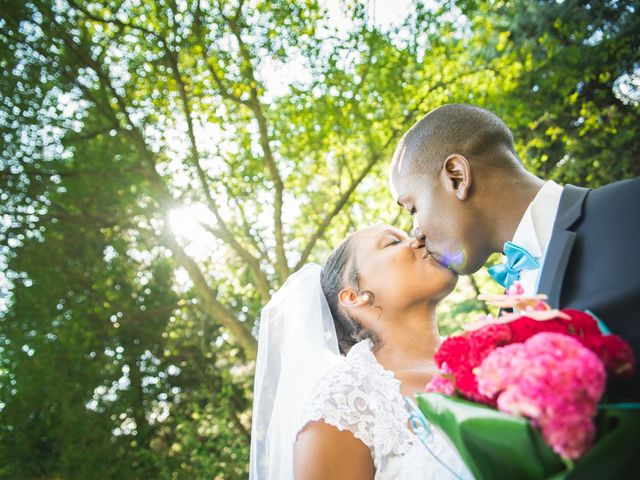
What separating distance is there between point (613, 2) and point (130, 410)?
13138 mm

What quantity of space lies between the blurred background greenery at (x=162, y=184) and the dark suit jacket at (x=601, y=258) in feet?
17.4

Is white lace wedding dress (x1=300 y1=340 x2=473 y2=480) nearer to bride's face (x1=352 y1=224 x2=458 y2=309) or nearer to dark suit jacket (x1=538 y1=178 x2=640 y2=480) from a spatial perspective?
bride's face (x1=352 y1=224 x2=458 y2=309)

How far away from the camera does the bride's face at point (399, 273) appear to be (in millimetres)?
2955

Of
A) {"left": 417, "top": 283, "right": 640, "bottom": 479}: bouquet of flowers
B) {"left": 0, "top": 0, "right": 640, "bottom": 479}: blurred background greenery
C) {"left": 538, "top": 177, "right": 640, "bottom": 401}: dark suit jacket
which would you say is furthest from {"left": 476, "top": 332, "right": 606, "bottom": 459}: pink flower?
{"left": 0, "top": 0, "right": 640, "bottom": 479}: blurred background greenery

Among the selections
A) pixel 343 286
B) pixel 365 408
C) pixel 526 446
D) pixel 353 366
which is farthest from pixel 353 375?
pixel 526 446

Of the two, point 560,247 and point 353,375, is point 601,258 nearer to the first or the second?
point 560,247

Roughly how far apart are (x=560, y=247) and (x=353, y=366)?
4.19 ft

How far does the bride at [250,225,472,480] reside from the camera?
2.29 meters

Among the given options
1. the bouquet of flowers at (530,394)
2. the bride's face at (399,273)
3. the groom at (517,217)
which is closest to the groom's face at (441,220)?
the groom at (517,217)

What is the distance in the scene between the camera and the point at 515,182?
236 cm

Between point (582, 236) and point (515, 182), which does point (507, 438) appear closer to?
point (582, 236)

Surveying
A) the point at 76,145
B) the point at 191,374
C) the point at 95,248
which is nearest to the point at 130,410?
the point at 191,374

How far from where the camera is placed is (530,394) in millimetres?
1015

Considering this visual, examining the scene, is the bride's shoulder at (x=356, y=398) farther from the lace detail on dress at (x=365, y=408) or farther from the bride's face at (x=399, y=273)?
the bride's face at (x=399, y=273)
